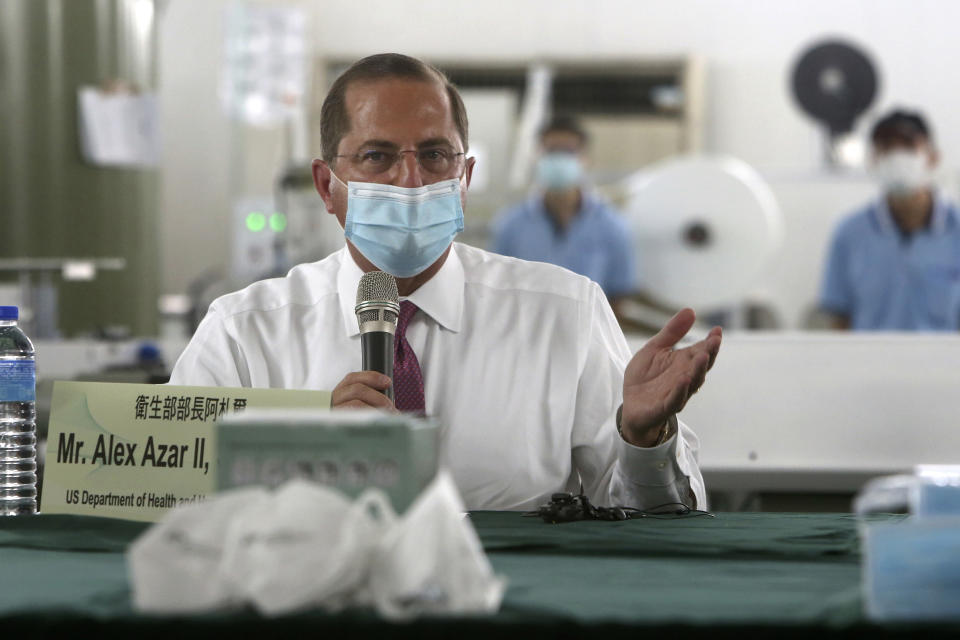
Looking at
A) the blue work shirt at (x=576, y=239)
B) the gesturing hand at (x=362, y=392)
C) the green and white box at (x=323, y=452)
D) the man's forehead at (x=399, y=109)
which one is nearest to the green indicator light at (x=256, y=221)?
the blue work shirt at (x=576, y=239)

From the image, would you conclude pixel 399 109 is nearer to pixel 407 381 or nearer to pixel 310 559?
pixel 407 381

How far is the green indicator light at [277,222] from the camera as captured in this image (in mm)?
5516

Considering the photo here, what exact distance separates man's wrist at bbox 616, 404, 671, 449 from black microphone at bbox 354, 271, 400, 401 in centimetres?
27

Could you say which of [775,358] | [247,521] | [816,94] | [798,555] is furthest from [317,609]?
[816,94]

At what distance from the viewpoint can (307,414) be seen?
84cm

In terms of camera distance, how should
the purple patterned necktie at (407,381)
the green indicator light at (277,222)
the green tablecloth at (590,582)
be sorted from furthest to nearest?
1. the green indicator light at (277,222)
2. the purple patterned necktie at (407,381)
3. the green tablecloth at (590,582)

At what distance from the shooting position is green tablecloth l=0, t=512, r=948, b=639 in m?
0.72

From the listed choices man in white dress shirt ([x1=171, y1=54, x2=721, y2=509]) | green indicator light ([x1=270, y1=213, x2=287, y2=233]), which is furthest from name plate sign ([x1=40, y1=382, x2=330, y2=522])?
green indicator light ([x1=270, y1=213, x2=287, y2=233])

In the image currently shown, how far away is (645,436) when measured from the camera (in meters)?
1.34

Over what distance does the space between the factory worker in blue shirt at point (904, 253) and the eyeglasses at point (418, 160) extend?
2.69m

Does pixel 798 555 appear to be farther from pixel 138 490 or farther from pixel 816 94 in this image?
pixel 816 94

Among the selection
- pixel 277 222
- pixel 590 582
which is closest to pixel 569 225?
pixel 277 222

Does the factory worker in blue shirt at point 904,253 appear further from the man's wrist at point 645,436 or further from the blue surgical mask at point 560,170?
the man's wrist at point 645,436

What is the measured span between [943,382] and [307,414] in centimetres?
231
